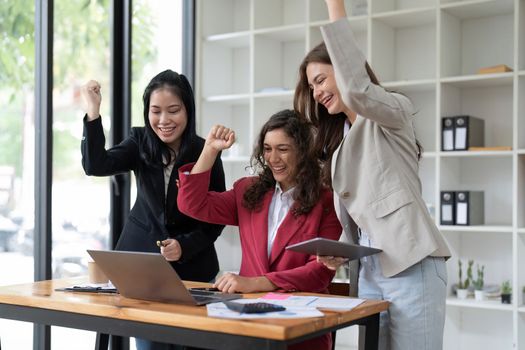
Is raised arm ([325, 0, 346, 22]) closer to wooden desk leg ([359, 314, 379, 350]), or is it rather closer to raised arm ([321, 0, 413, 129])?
raised arm ([321, 0, 413, 129])

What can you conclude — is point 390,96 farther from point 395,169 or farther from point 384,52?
point 384,52

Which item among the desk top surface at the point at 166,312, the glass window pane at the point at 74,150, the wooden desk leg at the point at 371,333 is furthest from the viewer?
the glass window pane at the point at 74,150

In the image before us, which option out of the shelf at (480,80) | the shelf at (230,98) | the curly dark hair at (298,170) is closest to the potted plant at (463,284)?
the shelf at (480,80)

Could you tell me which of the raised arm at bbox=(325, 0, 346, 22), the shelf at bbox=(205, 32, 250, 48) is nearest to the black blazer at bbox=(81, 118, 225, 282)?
the raised arm at bbox=(325, 0, 346, 22)

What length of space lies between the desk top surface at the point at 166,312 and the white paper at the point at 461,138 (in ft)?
6.63

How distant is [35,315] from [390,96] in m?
1.10

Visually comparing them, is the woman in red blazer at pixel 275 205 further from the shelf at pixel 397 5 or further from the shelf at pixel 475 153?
the shelf at pixel 397 5

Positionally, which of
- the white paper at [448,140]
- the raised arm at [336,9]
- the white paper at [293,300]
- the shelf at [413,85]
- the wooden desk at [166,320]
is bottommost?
the wooden desk at [166,320]

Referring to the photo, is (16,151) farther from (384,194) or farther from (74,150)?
(384,194)

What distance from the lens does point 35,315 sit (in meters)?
1.92

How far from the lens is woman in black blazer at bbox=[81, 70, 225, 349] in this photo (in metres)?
2.47

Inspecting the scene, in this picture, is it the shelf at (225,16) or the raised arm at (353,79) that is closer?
the raised arm at (353,79)

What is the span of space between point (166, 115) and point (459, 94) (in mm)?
2117

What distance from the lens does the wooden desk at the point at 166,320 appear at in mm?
1526
